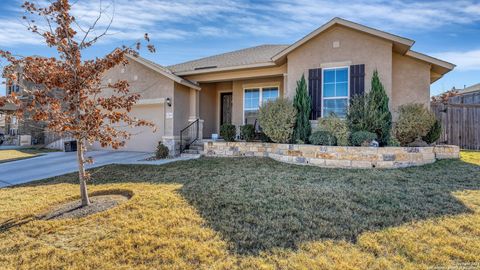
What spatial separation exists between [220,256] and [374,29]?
29.3ft

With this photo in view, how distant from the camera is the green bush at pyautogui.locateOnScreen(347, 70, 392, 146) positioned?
8.20 m

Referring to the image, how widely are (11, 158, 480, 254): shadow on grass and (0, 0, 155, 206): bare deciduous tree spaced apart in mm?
2230

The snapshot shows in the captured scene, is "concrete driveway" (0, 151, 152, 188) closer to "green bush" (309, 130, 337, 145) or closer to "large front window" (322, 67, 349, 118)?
"green bush" (309, 130, 337, 145)

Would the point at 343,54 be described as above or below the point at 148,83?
above

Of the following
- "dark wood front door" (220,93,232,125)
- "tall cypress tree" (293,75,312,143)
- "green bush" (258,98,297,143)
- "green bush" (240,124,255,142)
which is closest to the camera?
"green bush" (258,98,297,143)

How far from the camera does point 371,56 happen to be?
8.85m

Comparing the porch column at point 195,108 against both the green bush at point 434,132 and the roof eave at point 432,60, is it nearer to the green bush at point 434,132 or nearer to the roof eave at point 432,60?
the roof eave at point 432,60

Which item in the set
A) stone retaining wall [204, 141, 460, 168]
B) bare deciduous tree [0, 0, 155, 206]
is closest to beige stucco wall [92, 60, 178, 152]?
stone retaining wall [204, 141, 460, 168]

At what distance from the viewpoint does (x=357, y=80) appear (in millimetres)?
8938

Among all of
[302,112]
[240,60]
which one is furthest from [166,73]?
[302,112]

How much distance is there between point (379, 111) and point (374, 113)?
353mm

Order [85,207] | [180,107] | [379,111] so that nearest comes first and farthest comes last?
[85,207] < [379,111] < [180,107]

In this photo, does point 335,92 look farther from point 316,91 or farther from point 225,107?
point 225,107

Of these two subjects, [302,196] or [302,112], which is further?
[302,112]
